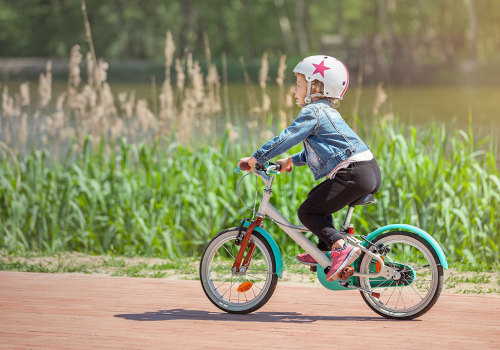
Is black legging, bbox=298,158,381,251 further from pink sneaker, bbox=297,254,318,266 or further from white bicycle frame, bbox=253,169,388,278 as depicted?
pink sneaker, bbox=297,254,318,266

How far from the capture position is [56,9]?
5319 centimetres

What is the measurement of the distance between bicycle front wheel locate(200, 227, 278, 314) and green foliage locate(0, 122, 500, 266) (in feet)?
6.17

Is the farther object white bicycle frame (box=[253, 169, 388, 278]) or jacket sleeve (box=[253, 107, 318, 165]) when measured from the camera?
white bicycle frame (box=[253, 169, 388, 278])

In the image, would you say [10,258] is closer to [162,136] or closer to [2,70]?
[162,136]

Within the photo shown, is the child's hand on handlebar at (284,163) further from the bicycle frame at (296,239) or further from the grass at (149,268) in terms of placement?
the grass at (149,268)

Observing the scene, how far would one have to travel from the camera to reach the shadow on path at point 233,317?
4.55 metres

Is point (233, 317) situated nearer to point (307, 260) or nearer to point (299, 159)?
point (307, 260)

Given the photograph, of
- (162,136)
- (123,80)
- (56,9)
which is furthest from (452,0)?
(162,136)

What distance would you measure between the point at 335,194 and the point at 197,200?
9.99 feet

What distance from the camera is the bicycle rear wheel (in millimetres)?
4430

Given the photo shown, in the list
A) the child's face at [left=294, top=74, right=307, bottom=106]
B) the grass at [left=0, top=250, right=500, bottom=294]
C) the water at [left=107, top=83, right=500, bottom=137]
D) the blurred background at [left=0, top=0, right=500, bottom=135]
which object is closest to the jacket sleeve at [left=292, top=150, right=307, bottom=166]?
the child's face at [left=294, top=74, right=307, bottom=106]

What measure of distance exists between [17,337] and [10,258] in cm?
272

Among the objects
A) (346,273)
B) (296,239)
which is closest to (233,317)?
(296,239)

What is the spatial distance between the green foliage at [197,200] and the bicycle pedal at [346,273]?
7.33ft
